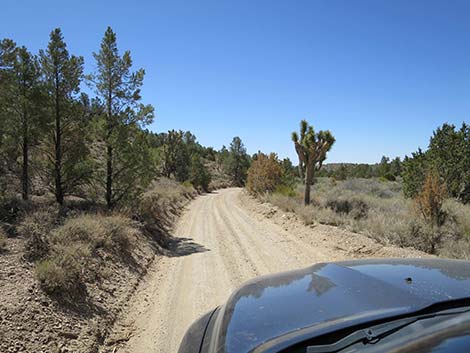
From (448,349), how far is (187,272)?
7.17m

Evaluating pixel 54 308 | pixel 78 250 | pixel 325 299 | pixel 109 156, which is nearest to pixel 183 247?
pixel 78 250

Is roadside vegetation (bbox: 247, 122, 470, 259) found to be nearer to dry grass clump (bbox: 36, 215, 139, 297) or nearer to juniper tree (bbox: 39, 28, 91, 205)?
dry grass clump (bbox: 36, 215, 139, 297)

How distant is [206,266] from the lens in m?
8.30

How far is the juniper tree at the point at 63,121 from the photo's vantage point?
12.0m

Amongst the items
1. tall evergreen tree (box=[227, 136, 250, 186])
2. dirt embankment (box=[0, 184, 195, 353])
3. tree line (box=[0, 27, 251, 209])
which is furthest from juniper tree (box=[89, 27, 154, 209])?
tall evergreen tree (box=[227, 136, 250, 186])

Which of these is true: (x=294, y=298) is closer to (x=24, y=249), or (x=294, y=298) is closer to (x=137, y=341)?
(x=137, y=341)

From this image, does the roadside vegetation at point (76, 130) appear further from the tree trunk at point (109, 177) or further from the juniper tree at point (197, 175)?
the juniper tree at point (197, 175)

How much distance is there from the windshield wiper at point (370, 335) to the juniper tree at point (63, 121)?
12.8 m

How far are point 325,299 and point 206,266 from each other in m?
6.53

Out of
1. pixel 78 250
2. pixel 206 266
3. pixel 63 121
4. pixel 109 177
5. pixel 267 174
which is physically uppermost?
pixel 63 121

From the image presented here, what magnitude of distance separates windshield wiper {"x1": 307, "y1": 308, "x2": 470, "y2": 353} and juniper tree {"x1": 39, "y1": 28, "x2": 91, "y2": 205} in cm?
1281

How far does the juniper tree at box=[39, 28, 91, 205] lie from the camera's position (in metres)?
12.0

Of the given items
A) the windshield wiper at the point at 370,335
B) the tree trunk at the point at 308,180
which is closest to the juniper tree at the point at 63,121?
the tree trunk at the point at 308,180

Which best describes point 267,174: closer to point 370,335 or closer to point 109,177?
point 109,177
